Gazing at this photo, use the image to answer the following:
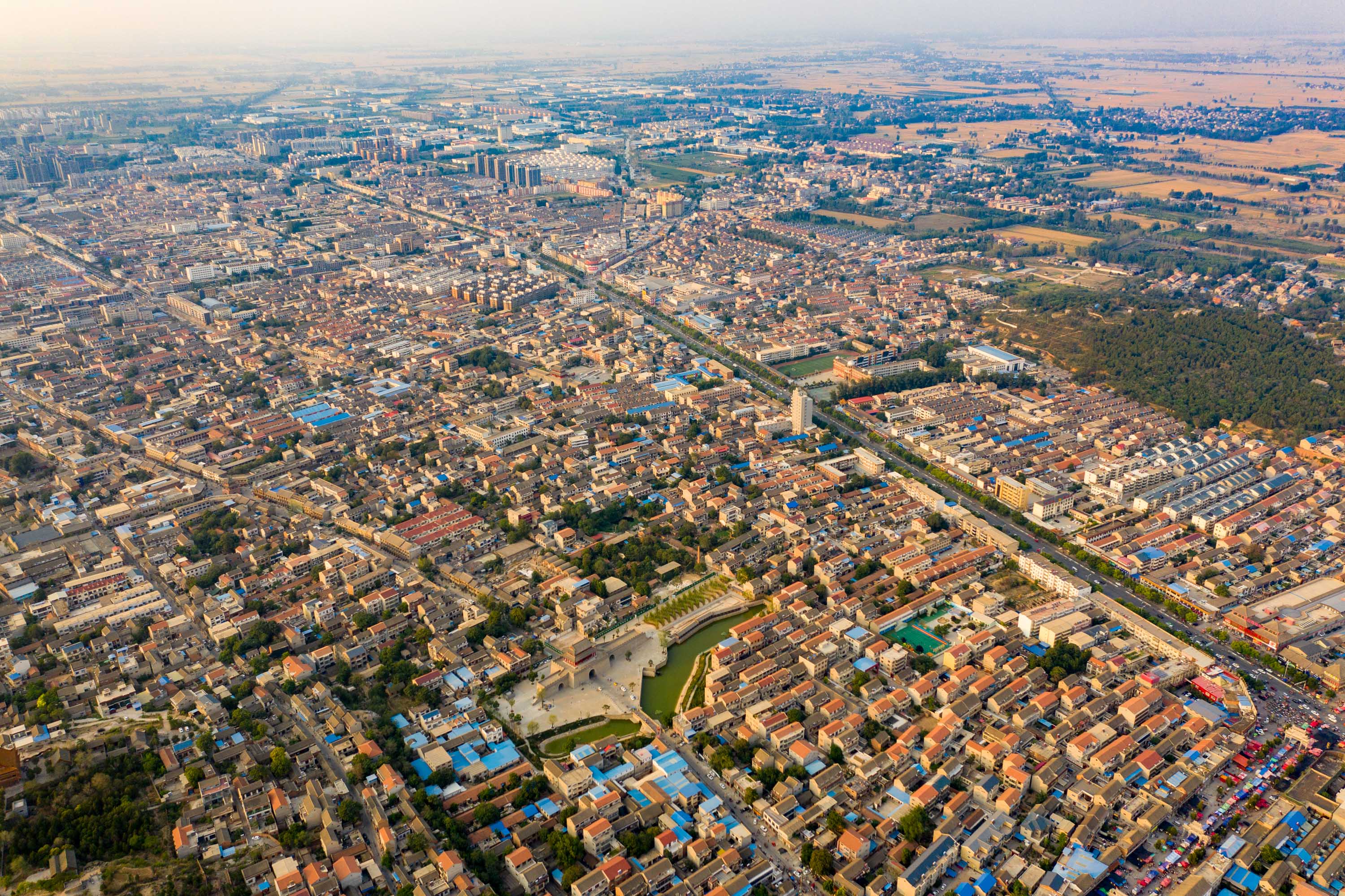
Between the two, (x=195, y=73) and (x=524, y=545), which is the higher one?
(x=195, y=73)

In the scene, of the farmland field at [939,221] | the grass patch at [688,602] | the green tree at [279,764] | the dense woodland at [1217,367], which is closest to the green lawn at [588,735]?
the grass patch at [688,602]

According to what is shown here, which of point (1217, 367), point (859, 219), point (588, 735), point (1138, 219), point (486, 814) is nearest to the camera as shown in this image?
point (486, 814)

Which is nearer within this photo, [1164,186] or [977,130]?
[1164,186]

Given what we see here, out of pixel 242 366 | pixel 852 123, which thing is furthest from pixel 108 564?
pixel 852 123

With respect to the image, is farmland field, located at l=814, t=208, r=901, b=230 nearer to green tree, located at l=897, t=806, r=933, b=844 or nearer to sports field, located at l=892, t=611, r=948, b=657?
sports field, located at l=892, t=611, r=948, b=657

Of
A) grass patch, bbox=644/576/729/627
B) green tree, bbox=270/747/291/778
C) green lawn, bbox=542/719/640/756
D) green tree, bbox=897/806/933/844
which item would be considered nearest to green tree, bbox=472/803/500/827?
green lawn, bbox=542/719/640/756

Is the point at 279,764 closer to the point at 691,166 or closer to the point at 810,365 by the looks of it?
the point at 810,365

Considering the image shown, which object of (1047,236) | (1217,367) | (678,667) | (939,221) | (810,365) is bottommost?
(678,667)

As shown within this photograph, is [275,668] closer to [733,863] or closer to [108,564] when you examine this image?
[108,564]

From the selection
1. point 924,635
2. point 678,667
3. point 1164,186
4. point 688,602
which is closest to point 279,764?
point 678,667
